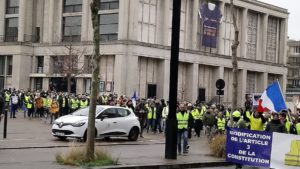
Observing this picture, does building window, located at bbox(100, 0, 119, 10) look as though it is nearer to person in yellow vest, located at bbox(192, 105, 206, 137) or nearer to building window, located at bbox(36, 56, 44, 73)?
building window, located at bbox(36, 56, 44, 73)

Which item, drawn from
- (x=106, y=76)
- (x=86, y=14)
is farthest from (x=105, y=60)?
(x=86, y=14)

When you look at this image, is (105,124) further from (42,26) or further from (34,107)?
(42,26)

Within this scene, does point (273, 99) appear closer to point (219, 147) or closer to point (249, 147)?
point (249, 147)

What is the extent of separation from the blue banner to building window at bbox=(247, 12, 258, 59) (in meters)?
59.5

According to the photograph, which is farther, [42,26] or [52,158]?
[42,26]

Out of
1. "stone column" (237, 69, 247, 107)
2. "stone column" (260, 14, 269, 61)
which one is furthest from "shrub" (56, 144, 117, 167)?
"stone column" (260, 14, 269, 61)

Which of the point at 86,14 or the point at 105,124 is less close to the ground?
the point at 86,14

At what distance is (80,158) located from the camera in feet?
50.9

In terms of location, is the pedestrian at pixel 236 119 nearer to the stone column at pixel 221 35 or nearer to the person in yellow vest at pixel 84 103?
the person in yellow vest at pixel 84 103

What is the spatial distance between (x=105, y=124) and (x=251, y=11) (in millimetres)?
55253

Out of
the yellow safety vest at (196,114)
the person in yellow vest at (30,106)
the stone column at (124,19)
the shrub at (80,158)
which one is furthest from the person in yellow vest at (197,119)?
the stone column at (124,19)

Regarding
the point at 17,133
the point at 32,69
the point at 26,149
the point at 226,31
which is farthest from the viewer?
the point at 226,31

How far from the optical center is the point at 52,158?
17.2 meters

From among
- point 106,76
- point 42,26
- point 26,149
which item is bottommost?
point 26,149
